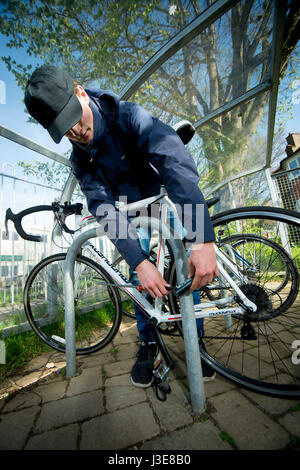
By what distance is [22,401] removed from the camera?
1.41 m

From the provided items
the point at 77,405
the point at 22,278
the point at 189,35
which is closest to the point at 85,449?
the point at 77,405

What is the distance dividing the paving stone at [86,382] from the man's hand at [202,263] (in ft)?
3.90

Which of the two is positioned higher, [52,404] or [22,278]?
[22,278]

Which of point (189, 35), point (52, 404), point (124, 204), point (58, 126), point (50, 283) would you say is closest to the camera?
point (58, 126)

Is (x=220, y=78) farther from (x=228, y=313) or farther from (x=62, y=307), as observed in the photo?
(x=62, y=307)

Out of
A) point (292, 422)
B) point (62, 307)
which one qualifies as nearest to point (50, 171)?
point (62, 307)

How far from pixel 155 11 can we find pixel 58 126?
8.05 ft

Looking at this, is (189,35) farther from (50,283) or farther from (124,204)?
(50,283)

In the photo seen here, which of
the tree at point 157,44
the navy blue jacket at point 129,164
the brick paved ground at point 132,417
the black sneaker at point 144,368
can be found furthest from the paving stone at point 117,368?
the tree at point 157,44

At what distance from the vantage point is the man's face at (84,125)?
4.28 feet

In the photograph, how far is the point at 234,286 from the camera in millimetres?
1336

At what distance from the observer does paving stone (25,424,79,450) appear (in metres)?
1.00

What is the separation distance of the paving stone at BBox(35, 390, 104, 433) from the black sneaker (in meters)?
0.27

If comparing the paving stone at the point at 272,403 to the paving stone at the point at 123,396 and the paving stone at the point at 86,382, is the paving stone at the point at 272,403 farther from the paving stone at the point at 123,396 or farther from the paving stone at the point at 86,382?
the paving stone at the point at 86,382
